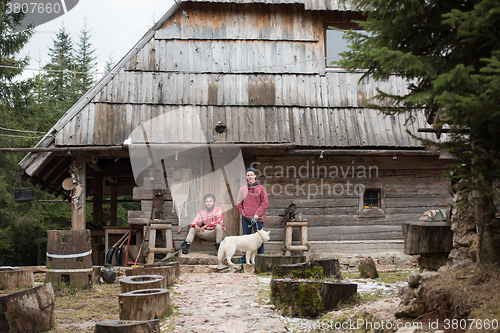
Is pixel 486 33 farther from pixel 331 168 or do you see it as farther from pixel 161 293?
pixel 331 168

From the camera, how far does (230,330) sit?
161 inches

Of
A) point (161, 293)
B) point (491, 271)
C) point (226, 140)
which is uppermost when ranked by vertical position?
point (226, 140)

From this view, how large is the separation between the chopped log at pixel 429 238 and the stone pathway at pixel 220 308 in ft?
5.66

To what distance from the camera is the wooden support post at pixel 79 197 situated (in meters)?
9.45

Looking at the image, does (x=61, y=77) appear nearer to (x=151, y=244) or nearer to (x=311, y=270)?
(x=151, y=244)

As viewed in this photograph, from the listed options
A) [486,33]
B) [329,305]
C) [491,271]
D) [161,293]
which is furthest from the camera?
[329,305]

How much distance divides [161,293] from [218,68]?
749 cm

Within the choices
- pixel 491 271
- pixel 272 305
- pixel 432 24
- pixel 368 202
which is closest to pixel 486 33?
pixel 432 24

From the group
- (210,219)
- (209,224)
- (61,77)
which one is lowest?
(209,224)

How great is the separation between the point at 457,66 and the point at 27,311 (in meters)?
4.19

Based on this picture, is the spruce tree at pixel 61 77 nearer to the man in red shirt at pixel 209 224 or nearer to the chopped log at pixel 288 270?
the man in red shirt at pixel 209 224

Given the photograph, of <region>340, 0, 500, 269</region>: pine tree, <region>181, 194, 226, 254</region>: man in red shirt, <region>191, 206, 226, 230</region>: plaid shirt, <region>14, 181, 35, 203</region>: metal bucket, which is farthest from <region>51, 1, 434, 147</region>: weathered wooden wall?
<region>340, 0, 500, 269</region>: pine tree

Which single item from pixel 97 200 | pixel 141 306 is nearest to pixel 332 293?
pixel 141 306

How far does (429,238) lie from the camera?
459cm
